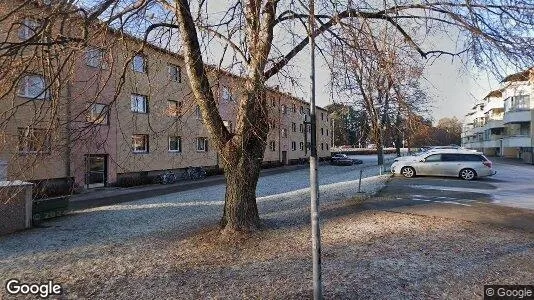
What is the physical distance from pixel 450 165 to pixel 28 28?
1960 cm

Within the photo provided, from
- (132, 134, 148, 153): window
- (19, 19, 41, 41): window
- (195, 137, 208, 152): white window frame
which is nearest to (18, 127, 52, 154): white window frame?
(19, 19, 41, 41): window

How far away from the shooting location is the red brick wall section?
8.73m

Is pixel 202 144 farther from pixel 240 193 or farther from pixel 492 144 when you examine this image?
pixel 492 144

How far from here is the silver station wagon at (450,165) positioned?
19547 mm

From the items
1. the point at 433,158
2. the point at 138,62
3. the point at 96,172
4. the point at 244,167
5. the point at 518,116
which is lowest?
the point at 96,172

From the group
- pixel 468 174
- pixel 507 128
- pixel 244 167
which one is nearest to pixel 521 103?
pixel 507 128

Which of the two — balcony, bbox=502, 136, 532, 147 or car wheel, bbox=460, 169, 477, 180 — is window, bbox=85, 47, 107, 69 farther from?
balcony, bbox=502, 136, 532, 147

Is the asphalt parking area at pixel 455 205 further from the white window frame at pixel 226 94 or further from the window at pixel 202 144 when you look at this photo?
the window at pixel 202 144

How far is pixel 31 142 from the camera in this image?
22.1 feet

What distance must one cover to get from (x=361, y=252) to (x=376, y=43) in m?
3.47

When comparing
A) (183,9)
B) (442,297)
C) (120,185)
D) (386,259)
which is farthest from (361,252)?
(120,185)

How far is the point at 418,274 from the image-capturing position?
5402mm

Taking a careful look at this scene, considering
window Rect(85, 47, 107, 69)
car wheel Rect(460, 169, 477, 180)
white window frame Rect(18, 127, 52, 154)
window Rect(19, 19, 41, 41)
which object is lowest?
car wheel Rect(460, 169, 477, 180)

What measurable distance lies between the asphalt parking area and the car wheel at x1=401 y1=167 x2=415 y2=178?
19.1 ft
